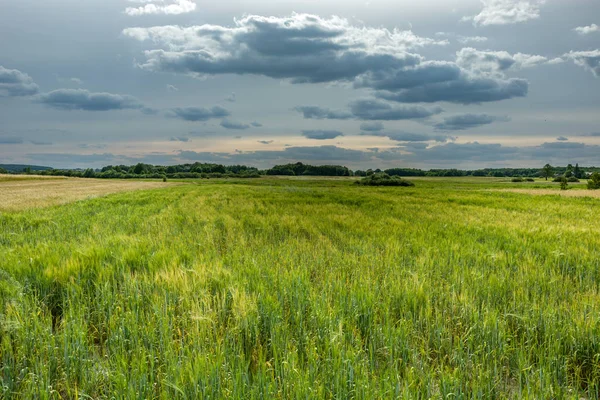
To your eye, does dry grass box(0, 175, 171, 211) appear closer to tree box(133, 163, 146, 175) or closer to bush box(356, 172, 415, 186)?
bush box(356, 172, 415, 186)

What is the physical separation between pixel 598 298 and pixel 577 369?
2314 mm

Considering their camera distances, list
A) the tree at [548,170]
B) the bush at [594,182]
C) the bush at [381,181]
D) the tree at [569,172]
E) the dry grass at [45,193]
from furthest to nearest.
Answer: the tree at [548,170], the tree at [569,172], the bush at [381,181], the bush at [594,182], the dry grass at [45,193]

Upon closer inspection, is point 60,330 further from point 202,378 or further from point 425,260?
point 425,260

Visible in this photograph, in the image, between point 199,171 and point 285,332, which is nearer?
Answer: point 285,332

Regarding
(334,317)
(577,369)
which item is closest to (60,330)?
(334,317)

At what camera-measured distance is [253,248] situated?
26.6 ft

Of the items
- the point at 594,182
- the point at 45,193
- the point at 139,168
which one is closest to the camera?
the point at 45,193

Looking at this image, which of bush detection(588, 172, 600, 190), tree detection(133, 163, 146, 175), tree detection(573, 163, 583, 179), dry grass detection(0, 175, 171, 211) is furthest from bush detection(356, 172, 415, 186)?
tree detection(573, 163, 583, 179)

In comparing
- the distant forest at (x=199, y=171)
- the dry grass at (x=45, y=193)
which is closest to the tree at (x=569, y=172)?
the distant forest at (x=199, y=171)

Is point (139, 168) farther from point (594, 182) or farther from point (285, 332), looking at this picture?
point (285, 332)

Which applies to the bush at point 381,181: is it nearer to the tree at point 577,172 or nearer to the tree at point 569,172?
the tree at point 569,172

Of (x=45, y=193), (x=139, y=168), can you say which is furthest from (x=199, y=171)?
(x=45, y=193)

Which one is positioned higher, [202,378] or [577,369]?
[202,378]

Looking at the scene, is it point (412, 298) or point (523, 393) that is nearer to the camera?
point (523, 393)
